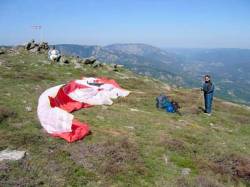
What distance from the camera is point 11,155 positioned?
14148 mm

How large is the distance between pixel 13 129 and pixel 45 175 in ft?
17.5

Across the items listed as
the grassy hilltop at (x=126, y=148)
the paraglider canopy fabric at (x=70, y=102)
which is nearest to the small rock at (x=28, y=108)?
the grassy hilltop at (x=126, y=148)

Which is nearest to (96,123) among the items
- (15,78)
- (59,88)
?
(59,88)

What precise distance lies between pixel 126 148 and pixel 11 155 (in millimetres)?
4994

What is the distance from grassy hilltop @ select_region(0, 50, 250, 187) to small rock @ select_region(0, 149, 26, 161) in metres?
0.30

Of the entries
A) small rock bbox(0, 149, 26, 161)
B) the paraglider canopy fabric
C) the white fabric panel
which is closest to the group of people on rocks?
the paraglider canopy fabric

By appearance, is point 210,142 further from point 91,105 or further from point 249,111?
point 249,111

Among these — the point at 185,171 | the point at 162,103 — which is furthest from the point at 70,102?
the point at 185,171

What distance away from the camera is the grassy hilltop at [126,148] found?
13273mm

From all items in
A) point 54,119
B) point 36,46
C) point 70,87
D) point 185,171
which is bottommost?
point 185,171

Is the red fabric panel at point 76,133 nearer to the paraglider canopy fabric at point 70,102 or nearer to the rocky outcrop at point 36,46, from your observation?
the paraglider canopy fabric at point 70,102

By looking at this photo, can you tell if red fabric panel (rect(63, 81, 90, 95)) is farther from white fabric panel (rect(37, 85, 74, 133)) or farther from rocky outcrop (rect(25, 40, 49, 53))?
rocky outcrop (rect(25, 40, 49, 53))

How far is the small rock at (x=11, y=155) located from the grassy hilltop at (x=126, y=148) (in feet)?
0.97

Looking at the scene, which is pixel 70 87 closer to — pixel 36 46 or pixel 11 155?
pixel 11 155
